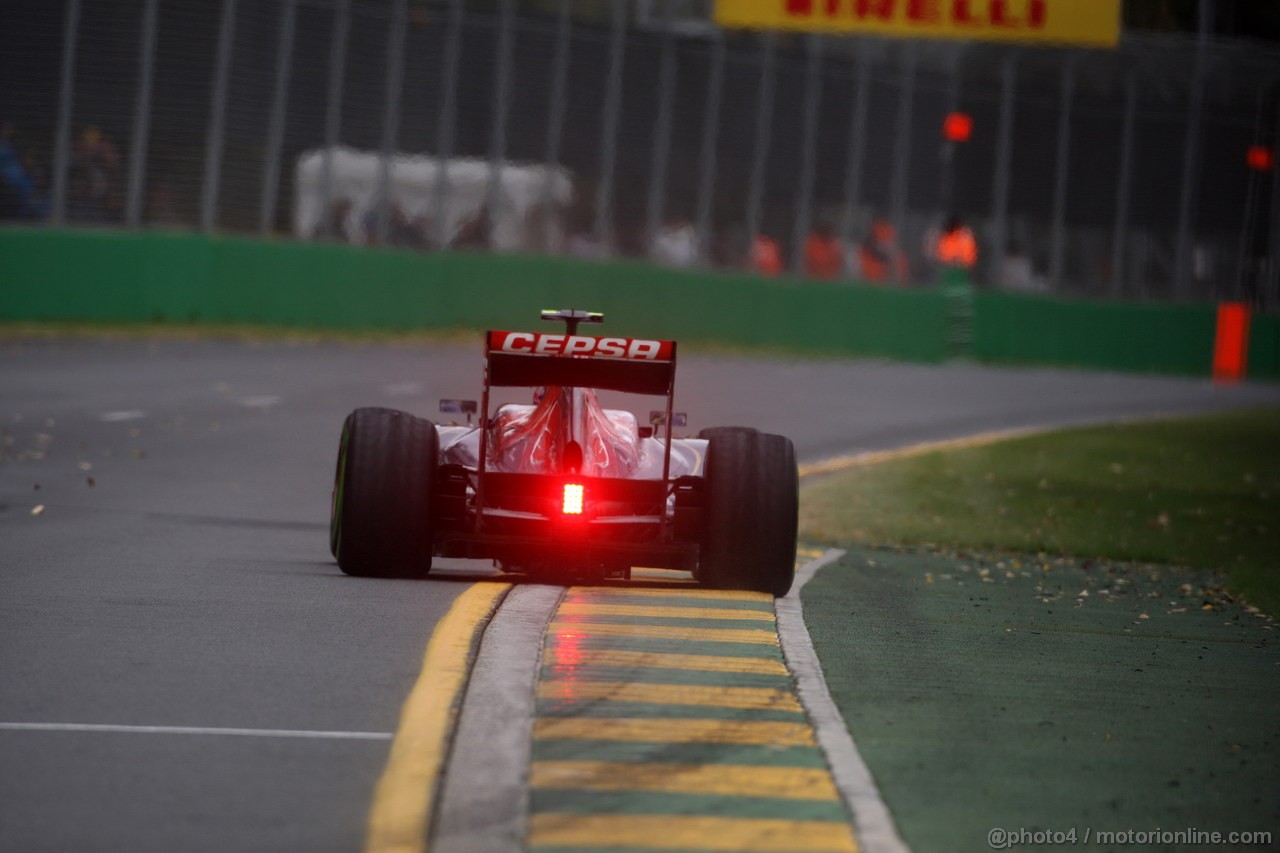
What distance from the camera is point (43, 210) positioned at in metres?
32.7

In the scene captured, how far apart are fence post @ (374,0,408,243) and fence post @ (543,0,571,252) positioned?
2.75 meters

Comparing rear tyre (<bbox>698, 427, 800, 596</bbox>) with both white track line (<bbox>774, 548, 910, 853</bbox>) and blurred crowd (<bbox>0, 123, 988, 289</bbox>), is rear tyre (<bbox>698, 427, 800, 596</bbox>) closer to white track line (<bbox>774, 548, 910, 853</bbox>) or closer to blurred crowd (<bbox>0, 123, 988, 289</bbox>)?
white track line (<bbox>774, 548, 910, 853</bbox>)

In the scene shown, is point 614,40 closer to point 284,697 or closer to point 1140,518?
point 1140,518

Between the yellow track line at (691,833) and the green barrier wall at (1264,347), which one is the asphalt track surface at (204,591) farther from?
the green barrier wall at (1264,347)

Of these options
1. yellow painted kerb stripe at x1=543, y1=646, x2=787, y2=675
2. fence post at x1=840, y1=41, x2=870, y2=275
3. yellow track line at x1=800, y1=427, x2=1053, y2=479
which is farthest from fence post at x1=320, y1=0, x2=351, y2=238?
yellow painted kerb stripe at x1=543, y1=646, x2=787, y2=675

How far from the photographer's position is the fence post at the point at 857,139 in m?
41.0

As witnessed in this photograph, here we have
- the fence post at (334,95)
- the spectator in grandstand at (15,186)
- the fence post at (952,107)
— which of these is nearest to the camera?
the spectator in grandstand at (15,186)

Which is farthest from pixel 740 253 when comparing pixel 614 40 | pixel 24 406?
pixel 24 406

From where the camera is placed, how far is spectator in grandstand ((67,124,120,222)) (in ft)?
109

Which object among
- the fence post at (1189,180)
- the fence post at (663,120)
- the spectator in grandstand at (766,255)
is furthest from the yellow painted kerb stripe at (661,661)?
the fence post at (1189,180)

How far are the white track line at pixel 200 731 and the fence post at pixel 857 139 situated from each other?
34.3m

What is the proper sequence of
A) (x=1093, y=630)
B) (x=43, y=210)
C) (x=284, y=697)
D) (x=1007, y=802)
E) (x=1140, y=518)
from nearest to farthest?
(x=1007, y=802), (x=284, y=697), (x=1093, y=630), (x=1140, y=518), (x=43, y=210)

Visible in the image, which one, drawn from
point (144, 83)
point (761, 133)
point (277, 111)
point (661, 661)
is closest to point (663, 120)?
point (761, 133)

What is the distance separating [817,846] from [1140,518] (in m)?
11.7
